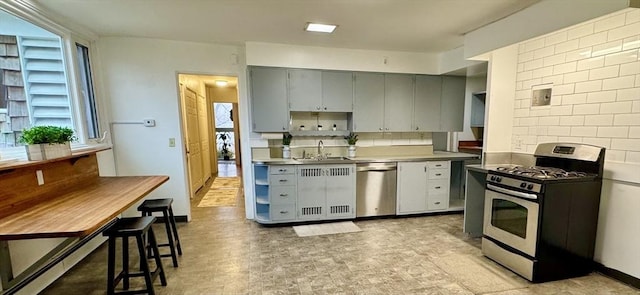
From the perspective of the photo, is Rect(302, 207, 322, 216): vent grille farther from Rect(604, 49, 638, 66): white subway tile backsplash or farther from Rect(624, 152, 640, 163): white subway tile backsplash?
Rect(604, 49, 638, 66): white subway tile backsplash

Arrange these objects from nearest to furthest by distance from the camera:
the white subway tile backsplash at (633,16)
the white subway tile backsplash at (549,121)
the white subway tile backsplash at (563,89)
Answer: the white subway tile backsplash at (633,16) → the white subway tile backsplash at (563,89) → the white subway tile backsplash at (549,121)

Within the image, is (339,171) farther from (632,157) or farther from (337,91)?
(632,157)

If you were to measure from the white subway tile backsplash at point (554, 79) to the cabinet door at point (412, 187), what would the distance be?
1.68m

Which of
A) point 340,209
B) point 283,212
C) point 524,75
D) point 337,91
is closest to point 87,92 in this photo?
point 283,212

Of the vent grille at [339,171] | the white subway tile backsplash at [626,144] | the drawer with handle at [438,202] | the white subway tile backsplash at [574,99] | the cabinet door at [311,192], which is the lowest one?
the drawer with handle at [438,202]

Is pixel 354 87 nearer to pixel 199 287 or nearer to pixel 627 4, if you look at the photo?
pixel 627 4

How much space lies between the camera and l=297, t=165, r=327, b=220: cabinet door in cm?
365

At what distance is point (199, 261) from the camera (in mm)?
2752

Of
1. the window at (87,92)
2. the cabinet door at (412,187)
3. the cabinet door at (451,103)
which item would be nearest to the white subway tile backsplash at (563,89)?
the cabinet door at (451,103)

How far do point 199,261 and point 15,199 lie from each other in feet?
4.85

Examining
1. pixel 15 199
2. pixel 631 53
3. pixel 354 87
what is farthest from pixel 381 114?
pixel 15 199

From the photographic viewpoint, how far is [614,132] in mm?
2340

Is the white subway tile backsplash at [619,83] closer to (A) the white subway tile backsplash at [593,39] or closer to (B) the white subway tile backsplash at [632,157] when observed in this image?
(A) the white subway tile backsplash at [593,39]

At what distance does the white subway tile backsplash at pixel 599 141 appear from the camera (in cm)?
239
